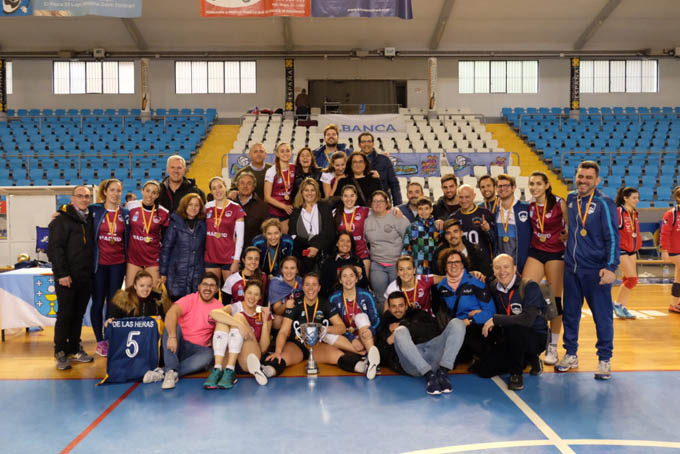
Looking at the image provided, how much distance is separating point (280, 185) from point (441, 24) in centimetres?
1412

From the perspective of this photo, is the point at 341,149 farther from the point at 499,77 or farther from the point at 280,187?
the point at 499,77

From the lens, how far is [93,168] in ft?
46.9

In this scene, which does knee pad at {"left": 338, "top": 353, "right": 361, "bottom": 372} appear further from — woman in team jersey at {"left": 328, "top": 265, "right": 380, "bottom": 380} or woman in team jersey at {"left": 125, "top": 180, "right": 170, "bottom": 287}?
woman in team jersey at {"left": 125, "top": 180, "right": 170, "bottom": 287}

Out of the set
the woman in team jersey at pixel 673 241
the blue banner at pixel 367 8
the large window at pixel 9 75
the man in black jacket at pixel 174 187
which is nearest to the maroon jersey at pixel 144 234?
the man in black jacket at pixel 174 187

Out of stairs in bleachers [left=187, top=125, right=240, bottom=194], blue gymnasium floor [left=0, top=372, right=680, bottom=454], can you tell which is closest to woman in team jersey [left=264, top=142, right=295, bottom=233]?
blue gymnasium floor [left=0, top=372, right=680, bottom=454]

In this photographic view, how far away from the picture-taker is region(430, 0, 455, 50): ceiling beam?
17.0 meters

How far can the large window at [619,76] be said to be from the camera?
2045 centimetres

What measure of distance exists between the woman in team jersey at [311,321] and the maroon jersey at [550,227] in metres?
1.90

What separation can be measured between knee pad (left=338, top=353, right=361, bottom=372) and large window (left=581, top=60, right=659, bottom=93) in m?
19.1

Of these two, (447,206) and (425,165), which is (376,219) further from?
(425,165)

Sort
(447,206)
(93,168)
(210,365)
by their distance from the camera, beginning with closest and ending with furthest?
(210,365), (447,206), (93,168)

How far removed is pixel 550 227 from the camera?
483cm

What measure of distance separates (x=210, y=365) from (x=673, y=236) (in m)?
5.85

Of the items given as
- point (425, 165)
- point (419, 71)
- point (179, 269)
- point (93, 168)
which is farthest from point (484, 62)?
point (179, 269)
